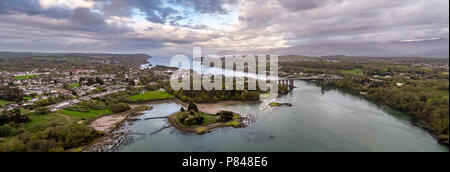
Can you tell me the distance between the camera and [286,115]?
95.0ft

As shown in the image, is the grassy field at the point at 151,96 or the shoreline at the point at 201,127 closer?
the shoreline at the point at 201,127

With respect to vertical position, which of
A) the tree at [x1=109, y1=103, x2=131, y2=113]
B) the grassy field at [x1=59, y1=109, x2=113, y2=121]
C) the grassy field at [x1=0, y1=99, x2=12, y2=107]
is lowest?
the grassy field at [x1=59, y1=109, x2=113, y2=121]

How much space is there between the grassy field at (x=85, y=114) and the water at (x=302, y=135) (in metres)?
5.67

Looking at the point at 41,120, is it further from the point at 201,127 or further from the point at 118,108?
the point at 201,127

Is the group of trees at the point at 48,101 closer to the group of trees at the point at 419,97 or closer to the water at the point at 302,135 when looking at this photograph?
the water at the point at 302,135

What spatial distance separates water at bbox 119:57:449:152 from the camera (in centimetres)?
1900

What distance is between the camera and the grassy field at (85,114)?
2601cm

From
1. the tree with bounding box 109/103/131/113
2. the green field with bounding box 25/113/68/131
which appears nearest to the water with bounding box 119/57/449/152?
the tree with bounding box 109/103/131/113

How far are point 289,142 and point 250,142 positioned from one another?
12.1ft

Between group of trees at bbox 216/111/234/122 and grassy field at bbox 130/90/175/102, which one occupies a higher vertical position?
grassy field at bbox 130/90/175/102

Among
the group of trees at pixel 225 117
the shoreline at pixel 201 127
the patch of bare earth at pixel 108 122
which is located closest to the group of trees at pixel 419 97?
the shoreline at pixel 201 127

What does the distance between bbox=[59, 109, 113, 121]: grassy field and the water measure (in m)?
5.67

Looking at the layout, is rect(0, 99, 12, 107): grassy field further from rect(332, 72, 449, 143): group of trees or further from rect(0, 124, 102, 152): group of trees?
rect(332, 72, 449, 143): group of trees
